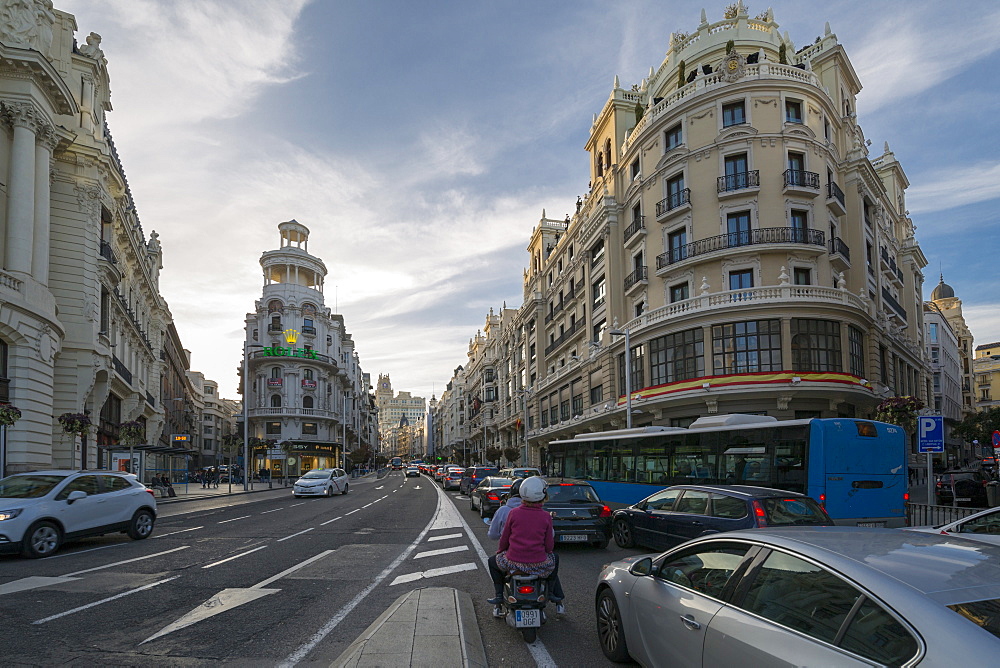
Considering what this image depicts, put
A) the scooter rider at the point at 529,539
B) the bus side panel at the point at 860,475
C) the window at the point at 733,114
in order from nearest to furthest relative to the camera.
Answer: the scooter rider at the point at 529,539 < the bus side panel at the point at 860,475 < the window at the point at 733,114

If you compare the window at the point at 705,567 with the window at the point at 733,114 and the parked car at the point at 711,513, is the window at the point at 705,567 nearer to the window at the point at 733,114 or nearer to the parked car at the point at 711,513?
the parked car at the point at 711,513

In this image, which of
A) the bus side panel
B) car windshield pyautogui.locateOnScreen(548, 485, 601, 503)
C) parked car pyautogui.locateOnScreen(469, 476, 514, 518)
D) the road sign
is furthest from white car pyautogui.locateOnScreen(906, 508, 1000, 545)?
parked car pyautogui.locateOnScreen(469, 476, 514, 518)

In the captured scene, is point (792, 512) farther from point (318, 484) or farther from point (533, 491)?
point (318, 484)

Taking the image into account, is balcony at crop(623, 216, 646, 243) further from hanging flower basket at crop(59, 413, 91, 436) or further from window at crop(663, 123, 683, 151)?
hanging flower basket at crop(59, 413, 91, 436)

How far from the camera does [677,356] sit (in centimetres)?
3369

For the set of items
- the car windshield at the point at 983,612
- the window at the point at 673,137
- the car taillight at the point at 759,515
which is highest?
the window at the point at 673,137

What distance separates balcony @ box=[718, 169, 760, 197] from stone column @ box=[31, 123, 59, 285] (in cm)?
2987

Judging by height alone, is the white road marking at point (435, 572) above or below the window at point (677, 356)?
below

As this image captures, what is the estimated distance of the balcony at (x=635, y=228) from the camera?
37.6 m

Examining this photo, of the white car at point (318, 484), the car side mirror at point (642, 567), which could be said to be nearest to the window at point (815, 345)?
the white car at point (318, 484)

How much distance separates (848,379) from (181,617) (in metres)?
31.0

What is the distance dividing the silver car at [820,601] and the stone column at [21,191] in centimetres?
2643

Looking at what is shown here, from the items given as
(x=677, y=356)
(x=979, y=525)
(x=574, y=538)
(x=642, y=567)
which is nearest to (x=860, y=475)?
(x=979, y=525)

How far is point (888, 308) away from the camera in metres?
42.6
